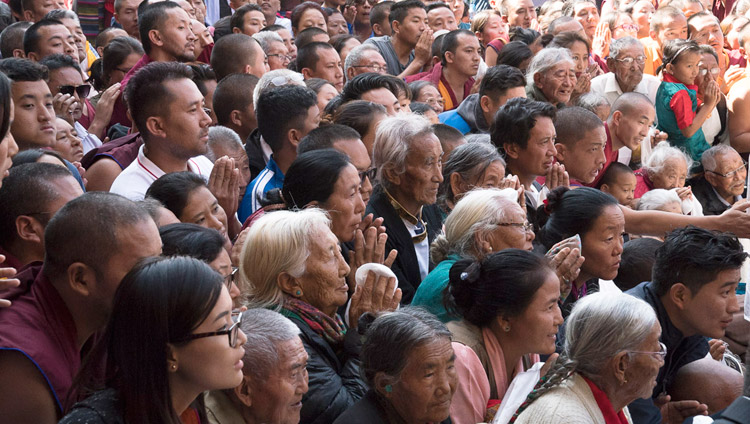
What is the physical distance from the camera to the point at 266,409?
2514 mm

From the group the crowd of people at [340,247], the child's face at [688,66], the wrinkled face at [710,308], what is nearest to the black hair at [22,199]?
the crowd of people at [340,247]

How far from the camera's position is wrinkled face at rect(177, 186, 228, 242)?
10.9ft

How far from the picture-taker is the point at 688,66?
7746 millimetres

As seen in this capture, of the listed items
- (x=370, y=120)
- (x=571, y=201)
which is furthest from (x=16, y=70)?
(x=571, y=201)

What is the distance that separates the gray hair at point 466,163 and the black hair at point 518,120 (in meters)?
0.47

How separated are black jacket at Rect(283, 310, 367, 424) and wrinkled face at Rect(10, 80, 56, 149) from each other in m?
1.75

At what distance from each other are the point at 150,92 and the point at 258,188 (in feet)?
2.21

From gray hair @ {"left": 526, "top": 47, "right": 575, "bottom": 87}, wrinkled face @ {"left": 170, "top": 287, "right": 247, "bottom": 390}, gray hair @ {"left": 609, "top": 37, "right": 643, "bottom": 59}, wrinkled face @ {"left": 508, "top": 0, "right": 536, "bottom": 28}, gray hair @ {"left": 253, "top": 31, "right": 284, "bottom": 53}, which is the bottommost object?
wrinkled face @ {"left": 508, "top": 0, "right": 536, "bottom": 28}

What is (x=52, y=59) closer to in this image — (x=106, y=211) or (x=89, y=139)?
(x=89, y=139)

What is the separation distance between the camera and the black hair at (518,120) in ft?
15.8

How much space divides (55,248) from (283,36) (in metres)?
4.88

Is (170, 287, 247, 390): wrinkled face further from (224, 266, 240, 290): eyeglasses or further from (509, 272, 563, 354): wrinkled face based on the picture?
(509, 272, 563, 354): wrinkled face

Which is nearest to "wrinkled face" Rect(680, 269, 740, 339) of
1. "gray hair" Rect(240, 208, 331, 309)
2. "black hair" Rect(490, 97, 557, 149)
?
"black hair" Rect(490, 97, 557, 149)

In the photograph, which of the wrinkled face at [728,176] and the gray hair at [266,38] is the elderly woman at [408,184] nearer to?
the gray hair at [266,38]
